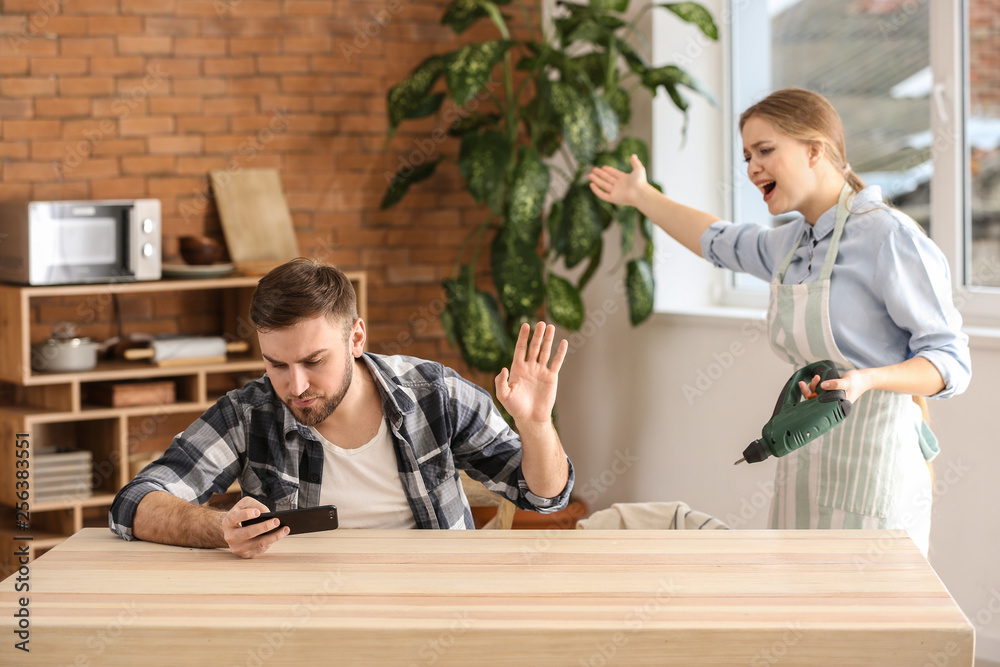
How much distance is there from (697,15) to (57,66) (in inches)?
93.6

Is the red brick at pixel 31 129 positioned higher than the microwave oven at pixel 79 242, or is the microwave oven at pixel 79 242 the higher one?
the red brick at pixel 31 129

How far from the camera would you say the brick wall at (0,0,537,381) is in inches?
149

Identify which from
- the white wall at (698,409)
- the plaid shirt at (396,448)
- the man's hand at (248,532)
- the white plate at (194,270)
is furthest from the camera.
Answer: the white plate at (194,270)

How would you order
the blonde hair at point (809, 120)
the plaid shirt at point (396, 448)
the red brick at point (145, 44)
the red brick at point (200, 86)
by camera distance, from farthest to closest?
the red brick at point (200, 86) < the red brick at point (145, 44) < the blonde hair at point (809, 120) < the plaid shirt at point (396, 448)

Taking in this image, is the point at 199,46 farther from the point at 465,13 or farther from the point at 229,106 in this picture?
the point at 465,13

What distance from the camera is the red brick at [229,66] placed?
13.3 feet

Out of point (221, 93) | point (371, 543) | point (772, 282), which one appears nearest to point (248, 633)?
point (371, 543)

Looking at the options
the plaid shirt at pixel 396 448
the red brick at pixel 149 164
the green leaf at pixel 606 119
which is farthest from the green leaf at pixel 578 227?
the plaid shirt at pixel 396 448

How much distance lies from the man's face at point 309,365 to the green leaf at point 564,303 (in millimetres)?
2069

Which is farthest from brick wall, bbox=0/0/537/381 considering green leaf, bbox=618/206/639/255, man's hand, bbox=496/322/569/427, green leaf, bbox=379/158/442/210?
man's hand, bbox=496/322/569/427

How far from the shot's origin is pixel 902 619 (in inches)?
54.7

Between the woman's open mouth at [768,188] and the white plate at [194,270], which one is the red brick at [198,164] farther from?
the woman's open mouth at [768,188]

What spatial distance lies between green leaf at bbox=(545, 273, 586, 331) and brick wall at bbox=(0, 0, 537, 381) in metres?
0.67

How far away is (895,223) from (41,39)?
316 centimetres
